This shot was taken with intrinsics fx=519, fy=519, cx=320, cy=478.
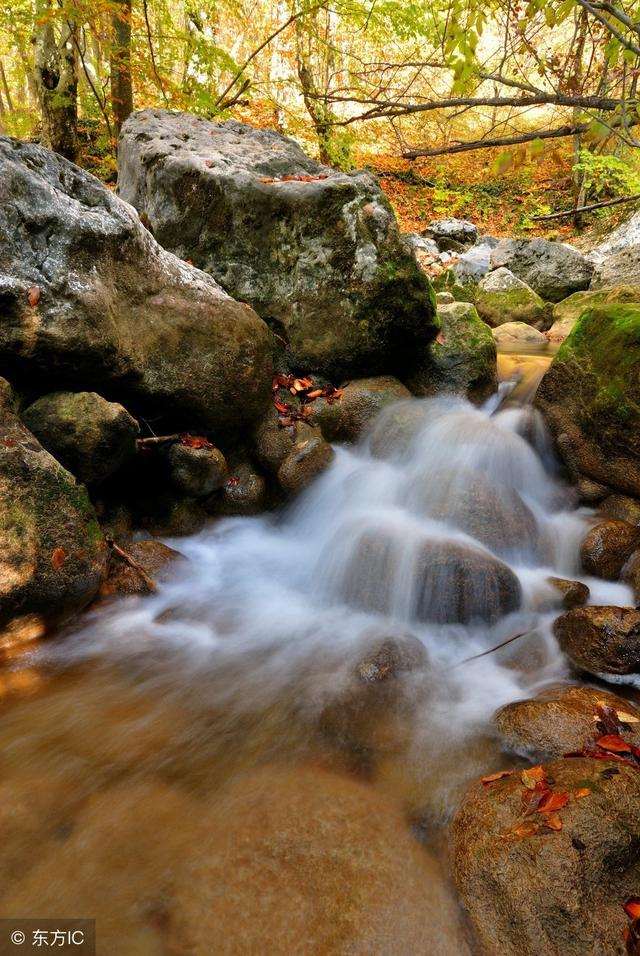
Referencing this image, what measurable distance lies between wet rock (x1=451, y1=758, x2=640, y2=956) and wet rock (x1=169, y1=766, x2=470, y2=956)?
0.15 m

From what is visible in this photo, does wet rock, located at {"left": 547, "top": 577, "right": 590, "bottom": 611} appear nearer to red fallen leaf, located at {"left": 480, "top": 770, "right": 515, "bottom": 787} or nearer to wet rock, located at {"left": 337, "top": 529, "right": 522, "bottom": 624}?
wet rock, located at {"left": 337, "top": 529, "right": 522, "bottom": 624}

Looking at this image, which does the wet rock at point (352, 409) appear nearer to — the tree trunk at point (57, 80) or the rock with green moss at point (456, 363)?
the rock with green moss at point (456, 363)

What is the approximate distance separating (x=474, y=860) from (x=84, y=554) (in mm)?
2936

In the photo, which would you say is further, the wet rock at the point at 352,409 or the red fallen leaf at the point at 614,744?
the wet rock at the point at 352,409

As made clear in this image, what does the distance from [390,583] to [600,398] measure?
8.83ft

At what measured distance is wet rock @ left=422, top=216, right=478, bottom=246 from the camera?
16.1 meters

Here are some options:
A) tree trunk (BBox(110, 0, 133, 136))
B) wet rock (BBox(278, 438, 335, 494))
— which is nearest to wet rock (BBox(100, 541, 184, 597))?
wet rock (BBox(278, 438, 335, 494))

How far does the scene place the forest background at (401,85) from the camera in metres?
2.22

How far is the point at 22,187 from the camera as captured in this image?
383 centimetres

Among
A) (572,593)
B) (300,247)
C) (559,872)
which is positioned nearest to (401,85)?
Answer: (300,247)

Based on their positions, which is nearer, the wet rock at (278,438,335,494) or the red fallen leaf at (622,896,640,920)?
the red fallen leaf at (622,896,640,920)

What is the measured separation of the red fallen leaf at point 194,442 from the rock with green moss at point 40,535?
130 centimetres

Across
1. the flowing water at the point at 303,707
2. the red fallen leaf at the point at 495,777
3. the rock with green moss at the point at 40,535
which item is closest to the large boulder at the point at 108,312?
the rock with green moss at the point at 40,535

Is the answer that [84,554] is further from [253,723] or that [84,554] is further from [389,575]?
[389,575]
